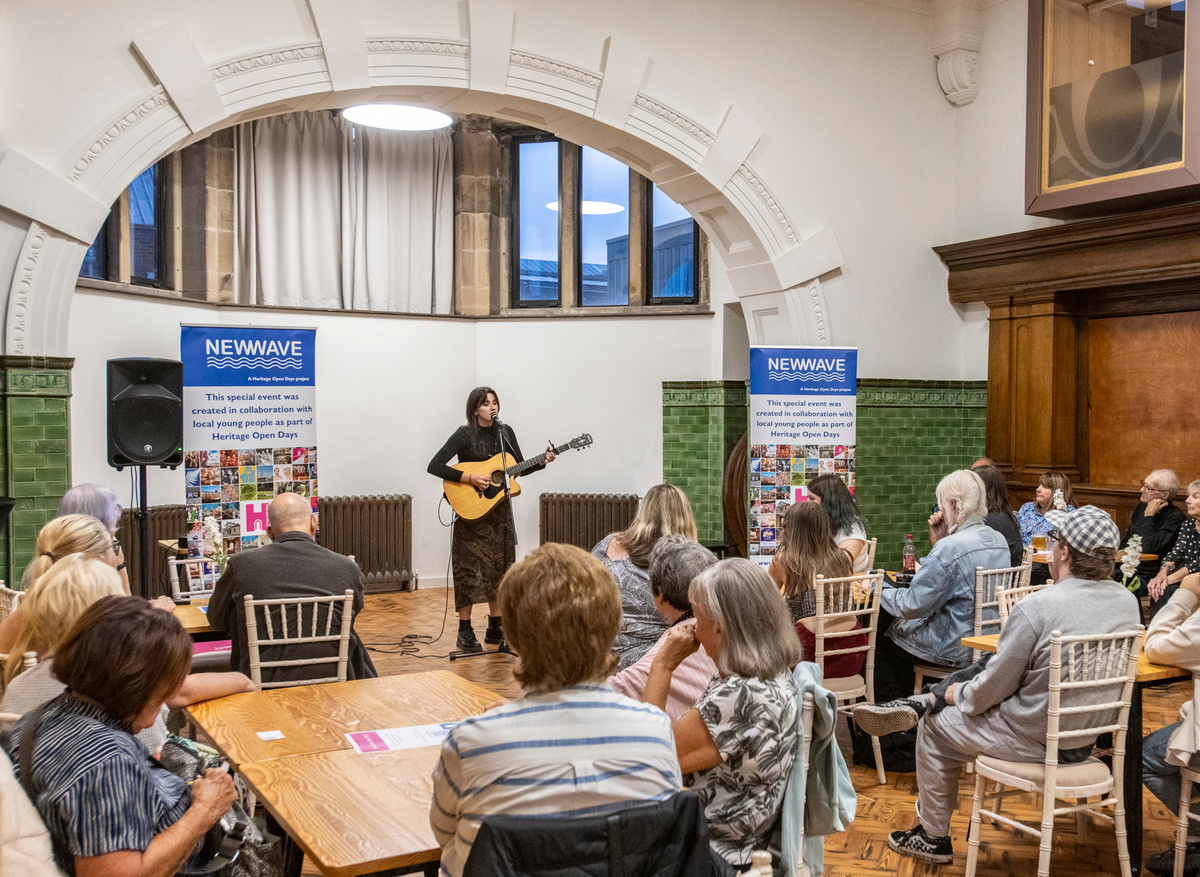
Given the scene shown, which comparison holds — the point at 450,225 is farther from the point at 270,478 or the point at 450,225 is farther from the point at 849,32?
the point at 270,478

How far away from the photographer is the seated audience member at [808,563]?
419cm

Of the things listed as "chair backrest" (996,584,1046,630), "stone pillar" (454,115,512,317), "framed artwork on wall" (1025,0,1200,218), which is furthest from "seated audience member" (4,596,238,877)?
"stone pillar" (454,115,512,317)

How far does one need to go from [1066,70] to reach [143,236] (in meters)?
6.71

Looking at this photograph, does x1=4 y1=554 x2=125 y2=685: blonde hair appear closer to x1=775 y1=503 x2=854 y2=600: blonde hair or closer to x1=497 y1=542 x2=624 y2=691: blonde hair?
x1=497 y1=542 x2=624 y2=691: blonde hair

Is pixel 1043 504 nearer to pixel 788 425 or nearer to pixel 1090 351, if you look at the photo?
pixel 1090 351

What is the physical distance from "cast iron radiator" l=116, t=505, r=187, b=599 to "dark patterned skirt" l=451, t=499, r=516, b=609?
2141mm

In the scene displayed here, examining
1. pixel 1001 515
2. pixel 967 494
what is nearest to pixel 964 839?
pixel 967 494

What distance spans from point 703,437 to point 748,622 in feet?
22.0

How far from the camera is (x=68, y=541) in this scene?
3.37 m

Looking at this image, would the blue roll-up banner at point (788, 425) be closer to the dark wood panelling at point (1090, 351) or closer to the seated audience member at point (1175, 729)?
the dark wood panelling at point (1090, 351)

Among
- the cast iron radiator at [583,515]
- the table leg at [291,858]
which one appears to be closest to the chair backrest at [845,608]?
the table leg at [291,858]

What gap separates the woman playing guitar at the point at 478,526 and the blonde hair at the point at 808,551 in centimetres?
260

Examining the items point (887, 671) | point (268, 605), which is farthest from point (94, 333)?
point (887, 671)

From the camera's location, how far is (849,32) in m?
7.30
